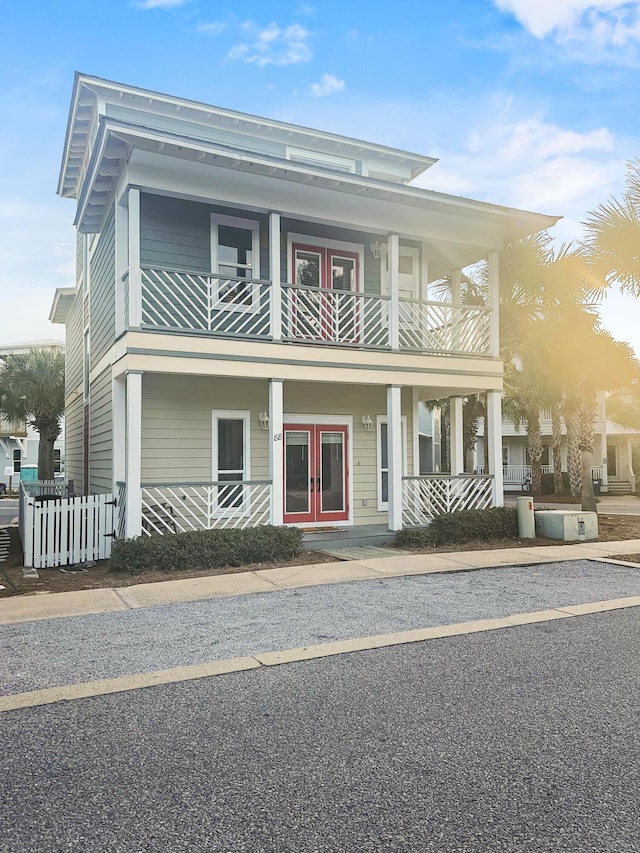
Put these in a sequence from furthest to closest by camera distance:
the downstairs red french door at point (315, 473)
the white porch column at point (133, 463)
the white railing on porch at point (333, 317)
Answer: the downstairs red french door at point (315, 473), the white railing on porch at point (333, 317), the white porch column at point (133, 463)

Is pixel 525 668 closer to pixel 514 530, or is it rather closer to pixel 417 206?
pixel 514 530

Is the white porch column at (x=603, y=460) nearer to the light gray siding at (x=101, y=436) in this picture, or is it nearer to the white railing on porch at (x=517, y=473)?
the white railing on porch at (x=517, y=473)

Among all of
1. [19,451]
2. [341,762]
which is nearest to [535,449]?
[341,762]

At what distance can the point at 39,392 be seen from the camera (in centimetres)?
2698

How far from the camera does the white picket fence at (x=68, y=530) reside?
1095cm

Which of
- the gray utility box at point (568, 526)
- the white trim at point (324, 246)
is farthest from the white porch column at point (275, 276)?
the gray utility box at point (568, 526)

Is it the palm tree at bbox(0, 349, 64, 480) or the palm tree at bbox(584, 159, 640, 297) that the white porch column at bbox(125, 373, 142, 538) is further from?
the palm tree at bbox(0, 349, 64, 480)

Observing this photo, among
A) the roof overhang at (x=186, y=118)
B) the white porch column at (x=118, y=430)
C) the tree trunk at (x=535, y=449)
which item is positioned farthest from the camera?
the tree trunk at (x=535, y=449)

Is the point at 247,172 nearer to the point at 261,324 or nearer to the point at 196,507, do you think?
the point at 261,324

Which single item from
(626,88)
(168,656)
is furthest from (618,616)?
(626,88)

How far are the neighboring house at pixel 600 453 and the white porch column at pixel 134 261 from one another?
96.4 ft

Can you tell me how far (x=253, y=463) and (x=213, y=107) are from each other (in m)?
8.76

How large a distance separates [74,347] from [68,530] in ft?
36.3

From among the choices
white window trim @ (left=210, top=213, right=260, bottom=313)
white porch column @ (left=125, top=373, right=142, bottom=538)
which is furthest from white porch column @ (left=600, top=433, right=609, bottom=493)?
white porch column @ (left=125, top=373, right=142, bottom=538)
